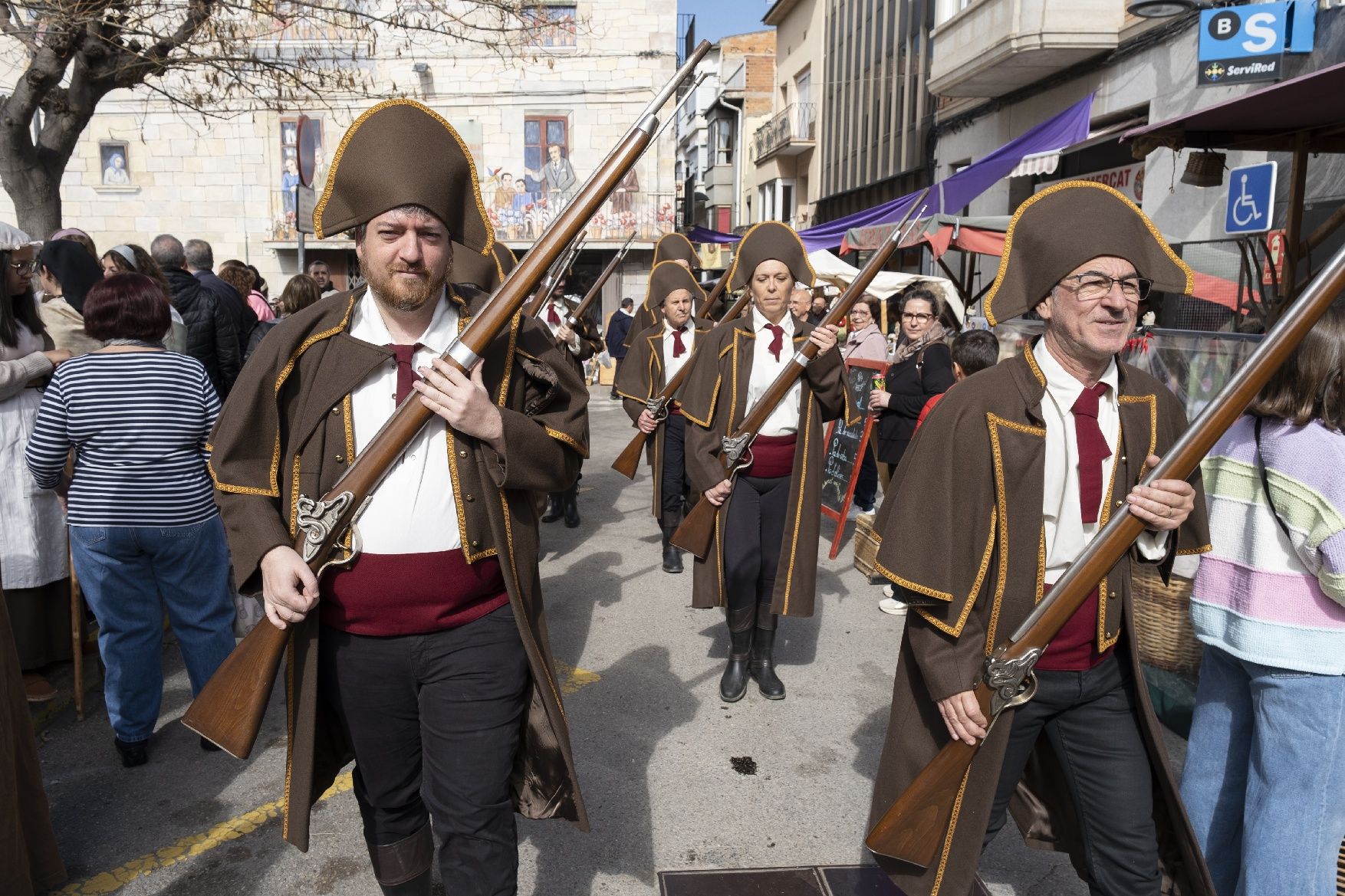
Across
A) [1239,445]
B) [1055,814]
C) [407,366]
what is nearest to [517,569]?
[407,366]

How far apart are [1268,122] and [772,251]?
297 centimetres

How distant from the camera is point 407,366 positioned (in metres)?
2.38

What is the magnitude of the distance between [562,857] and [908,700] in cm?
147

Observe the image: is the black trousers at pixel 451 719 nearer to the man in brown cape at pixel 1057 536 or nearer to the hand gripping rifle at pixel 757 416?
the man in brown cape at pixel 1057 536

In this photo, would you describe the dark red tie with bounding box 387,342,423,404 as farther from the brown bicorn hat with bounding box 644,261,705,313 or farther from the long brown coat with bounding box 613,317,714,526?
the brown bicorn hat with bounding box 644,261,705,313

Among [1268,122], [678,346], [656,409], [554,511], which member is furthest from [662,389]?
[1268,122]

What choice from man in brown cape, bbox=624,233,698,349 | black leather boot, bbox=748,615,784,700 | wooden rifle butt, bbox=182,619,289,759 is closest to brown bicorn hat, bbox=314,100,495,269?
wooden rifle butt, bbox=182,619,289,759

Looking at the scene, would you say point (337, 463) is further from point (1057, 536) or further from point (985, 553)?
point (1057, 536)

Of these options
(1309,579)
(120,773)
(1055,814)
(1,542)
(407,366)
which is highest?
(407,366)

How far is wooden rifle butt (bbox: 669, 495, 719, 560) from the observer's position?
4770 millimetres

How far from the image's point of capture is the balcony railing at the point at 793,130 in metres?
32.3

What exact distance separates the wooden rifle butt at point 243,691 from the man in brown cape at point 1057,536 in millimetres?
1545

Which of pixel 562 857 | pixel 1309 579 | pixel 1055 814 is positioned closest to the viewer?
pixel 1309 579

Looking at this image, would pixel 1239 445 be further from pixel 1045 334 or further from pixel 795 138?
pixel 795 138
